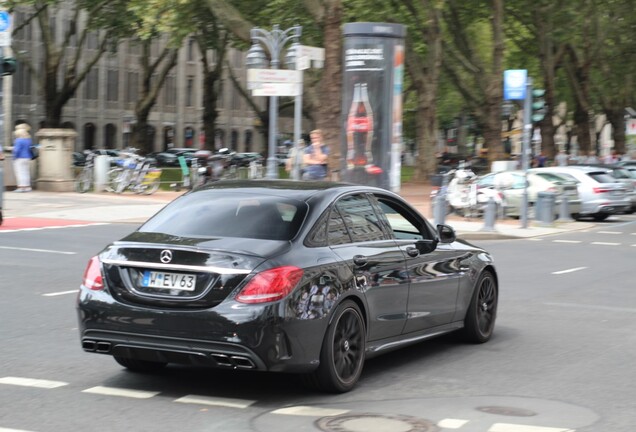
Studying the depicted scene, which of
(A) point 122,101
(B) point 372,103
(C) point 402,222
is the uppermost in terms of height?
(A) point 122,101

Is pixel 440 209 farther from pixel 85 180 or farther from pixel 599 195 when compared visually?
pixel 85 180

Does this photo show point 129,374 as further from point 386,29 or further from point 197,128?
point 197,128

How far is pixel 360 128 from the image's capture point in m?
25.5

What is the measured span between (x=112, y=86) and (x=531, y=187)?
205 ft

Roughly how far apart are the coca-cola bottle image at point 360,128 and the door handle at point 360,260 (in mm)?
17574

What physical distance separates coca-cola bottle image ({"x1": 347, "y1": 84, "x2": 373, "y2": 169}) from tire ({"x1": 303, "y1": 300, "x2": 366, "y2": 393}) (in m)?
17.8

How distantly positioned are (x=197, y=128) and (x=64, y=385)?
3615 inches

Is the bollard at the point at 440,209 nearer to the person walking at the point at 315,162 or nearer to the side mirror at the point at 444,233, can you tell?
the person walking at the point at 315,162

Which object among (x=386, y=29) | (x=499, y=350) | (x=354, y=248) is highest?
(x=386, y=29)

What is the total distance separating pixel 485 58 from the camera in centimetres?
7050

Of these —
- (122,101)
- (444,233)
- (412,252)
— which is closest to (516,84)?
(444,233)

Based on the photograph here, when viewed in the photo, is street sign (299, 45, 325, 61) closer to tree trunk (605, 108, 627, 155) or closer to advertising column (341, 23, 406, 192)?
advertising column (341, 23, 406, 192)

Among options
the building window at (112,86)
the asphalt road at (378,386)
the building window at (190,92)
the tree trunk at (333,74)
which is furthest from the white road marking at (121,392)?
the building window at (190,92)

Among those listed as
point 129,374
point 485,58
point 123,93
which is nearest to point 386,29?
point 129,374
